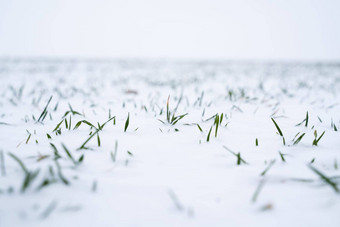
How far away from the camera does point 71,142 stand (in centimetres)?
124

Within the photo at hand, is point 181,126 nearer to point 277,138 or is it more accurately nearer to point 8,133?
point 277,138

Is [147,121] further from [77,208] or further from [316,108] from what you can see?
[316,108]

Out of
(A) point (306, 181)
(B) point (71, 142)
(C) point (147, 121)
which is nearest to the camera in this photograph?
(A) point (306, 181)

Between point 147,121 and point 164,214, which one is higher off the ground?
point 147,121

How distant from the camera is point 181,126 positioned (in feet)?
5.23

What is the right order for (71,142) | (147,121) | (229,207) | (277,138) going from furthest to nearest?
(147,121), (277,138), (71,142), (229,207)

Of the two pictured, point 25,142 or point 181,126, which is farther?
point 181,126

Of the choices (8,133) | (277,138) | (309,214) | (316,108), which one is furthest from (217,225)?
(316,108)

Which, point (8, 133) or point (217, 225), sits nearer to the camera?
point (217, 225)

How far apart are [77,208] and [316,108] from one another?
7.96ft

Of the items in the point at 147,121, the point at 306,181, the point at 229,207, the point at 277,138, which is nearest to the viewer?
the point at 229,207

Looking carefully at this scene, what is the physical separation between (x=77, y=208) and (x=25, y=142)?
0.76 m

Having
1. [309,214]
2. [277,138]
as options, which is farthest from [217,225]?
[277,138]

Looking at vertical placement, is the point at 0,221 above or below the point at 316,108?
below
